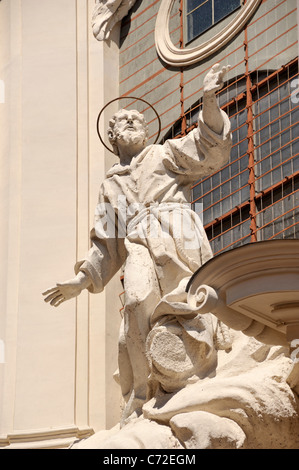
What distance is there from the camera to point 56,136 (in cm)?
1305

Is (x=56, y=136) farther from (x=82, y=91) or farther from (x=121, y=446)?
(x=121, y=446)

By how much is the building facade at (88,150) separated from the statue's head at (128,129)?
1796 mm

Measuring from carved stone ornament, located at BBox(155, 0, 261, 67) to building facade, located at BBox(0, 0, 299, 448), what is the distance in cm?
1

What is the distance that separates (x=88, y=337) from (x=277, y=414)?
13.1 feet

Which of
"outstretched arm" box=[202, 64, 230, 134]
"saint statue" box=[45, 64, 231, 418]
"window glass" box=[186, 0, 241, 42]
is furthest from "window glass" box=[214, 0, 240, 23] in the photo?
"outstretched arm" box=[202, 64, 230, 134]

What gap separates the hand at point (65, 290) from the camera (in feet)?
31.0

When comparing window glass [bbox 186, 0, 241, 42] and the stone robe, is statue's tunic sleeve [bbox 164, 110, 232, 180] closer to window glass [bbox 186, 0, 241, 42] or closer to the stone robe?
the stone robe

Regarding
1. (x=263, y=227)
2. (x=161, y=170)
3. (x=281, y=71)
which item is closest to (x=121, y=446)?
(x=161, y=170)

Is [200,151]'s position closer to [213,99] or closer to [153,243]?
[213,99]

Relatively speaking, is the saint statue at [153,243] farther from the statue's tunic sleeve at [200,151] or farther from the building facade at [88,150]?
the building facade at [88,150]

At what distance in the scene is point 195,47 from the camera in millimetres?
12781

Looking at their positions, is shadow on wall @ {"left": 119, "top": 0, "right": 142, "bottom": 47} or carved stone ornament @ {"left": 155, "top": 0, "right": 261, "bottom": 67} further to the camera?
shadow on wall @ {"left": 119, "top": 0, "right": 142, "bottom": 47}

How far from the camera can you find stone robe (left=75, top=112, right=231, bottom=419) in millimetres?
8766

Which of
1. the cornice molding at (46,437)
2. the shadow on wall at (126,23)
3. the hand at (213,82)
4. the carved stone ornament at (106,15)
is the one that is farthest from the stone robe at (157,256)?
the shadow on wall at (126,23)
